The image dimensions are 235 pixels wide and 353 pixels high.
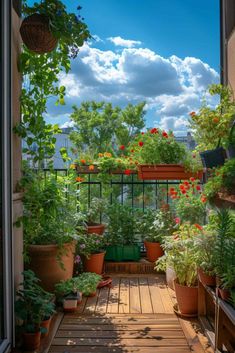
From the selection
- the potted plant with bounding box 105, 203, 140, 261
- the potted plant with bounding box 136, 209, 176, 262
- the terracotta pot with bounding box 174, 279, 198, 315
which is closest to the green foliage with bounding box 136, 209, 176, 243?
the potted plant with bounding box 136, 209, 176, 262

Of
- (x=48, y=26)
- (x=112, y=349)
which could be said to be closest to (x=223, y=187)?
(x=112, y=349)

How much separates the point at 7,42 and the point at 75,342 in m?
1.93

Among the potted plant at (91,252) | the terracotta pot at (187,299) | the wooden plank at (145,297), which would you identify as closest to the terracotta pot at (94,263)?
the potted plant at (91,252)

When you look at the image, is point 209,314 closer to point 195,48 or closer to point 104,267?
point 104,267

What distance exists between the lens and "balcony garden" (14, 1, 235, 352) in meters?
2.10

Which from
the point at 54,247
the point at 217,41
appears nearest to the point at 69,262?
the point at 54,247

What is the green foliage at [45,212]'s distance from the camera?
2.47 meters

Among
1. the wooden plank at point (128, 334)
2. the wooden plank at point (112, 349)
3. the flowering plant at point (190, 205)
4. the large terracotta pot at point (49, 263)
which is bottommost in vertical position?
the wooden plank at point (128, 334)

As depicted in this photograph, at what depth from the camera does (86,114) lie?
44.2 ft

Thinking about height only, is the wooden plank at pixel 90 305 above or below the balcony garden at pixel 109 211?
below

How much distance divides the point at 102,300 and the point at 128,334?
681 millimetres

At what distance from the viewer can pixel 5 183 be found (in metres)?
1.98

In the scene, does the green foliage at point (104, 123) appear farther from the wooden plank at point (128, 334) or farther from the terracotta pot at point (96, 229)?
the wooden plank at point (128, 334)

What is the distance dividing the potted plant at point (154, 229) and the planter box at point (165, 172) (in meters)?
0.42
